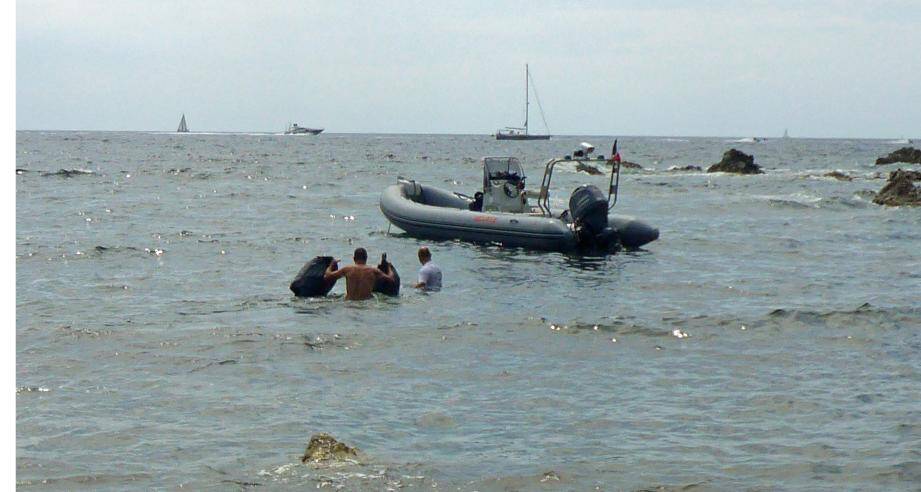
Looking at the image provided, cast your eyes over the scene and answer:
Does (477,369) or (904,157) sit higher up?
(904,157)

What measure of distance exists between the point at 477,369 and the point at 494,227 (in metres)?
8.94

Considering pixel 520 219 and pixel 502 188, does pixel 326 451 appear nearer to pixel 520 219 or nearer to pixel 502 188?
pixel 520 219

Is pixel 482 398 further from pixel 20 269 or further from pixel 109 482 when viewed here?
pixel 20 269

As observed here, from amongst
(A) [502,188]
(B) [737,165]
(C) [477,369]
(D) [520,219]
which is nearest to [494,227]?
(D) [520,219]

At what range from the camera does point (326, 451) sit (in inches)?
259

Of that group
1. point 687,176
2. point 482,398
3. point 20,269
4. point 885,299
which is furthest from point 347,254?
point 687,176

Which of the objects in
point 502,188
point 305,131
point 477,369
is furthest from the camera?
point 305,131

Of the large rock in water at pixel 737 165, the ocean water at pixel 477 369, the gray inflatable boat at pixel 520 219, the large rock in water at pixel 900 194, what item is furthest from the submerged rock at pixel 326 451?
the large rock in water at pixel 737 165

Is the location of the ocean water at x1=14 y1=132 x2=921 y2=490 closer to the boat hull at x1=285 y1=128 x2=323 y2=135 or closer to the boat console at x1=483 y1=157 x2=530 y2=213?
the boat console at x1=483 y1=157 x2=530 y2=213

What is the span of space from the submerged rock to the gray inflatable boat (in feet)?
34.8

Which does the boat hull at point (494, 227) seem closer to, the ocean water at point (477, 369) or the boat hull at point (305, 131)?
the ocean water at point (477, 369)

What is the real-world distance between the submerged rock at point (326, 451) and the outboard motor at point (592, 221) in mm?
11223

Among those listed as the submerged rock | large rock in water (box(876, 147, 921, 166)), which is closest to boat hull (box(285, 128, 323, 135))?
large rock in water (box(876, 147, 921, 166))

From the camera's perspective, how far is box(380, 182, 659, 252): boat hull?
58.0ft
